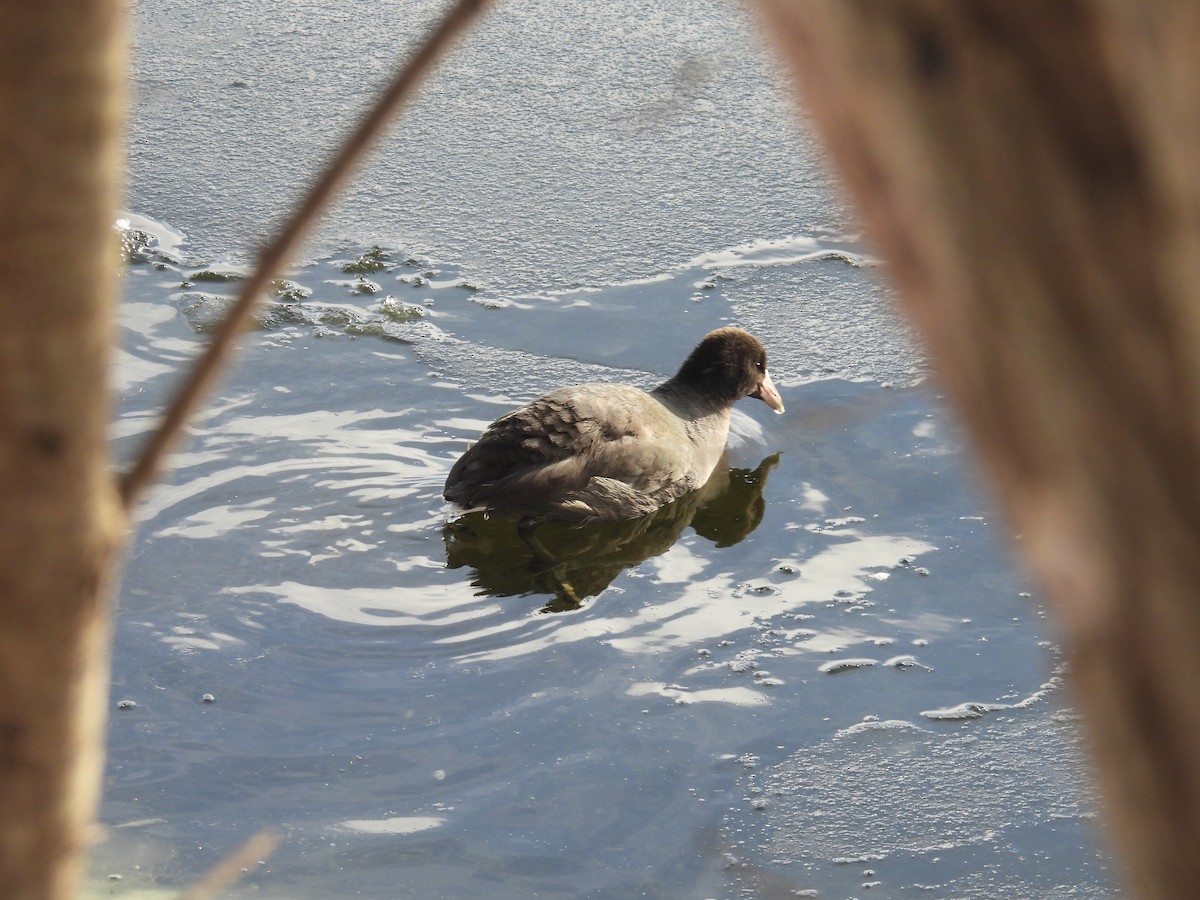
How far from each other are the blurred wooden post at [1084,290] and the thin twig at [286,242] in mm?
246

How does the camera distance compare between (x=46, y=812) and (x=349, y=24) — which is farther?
(x=349, y=24)

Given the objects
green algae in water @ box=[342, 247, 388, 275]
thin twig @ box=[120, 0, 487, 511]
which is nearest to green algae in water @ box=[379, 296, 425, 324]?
green algae in water @ box=[342, 247, 388, 275]

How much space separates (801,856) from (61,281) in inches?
102

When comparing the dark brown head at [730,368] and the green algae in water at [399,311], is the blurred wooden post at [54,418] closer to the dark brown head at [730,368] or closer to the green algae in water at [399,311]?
the dark brown head at [730,368]

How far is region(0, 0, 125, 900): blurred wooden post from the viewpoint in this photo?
1.82 feet

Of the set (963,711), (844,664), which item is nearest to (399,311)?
(844,664)

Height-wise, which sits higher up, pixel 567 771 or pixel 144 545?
pixel 144 545

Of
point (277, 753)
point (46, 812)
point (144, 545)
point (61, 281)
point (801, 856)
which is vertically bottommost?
point (801, 856)

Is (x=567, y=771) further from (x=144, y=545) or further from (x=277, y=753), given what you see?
(x=144, y=545)

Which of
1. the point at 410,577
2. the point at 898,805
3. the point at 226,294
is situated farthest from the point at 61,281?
the point at 226,294

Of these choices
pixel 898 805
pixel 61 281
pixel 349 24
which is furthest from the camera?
pixel 349 24

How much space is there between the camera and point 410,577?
3.81 metres

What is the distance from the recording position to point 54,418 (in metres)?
0.59

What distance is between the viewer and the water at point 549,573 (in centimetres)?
297
